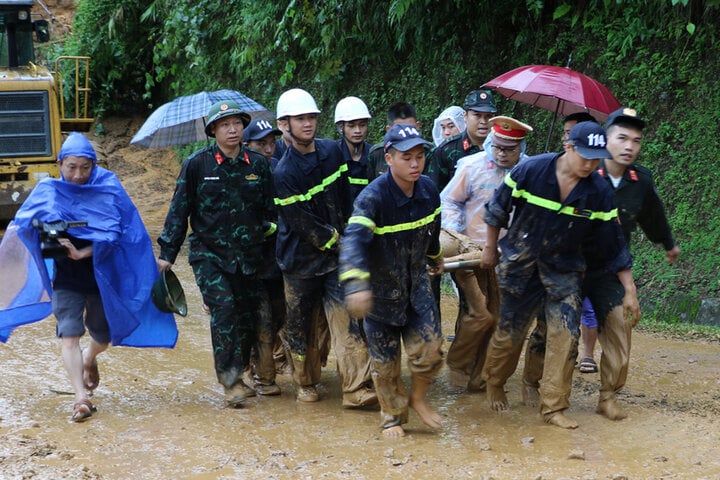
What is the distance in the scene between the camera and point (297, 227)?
6.45 meters

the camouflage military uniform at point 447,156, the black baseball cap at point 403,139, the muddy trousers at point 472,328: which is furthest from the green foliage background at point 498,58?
the black baseball cap at point 403,139

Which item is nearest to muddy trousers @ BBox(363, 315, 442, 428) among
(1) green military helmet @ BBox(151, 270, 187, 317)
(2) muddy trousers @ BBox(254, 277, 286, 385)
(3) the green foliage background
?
(2) muddy trousers @ BBox(254, 277, 286, 385)

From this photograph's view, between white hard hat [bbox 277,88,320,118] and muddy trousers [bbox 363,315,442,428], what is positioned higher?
white hard hat [bbox 277,88,320,118]

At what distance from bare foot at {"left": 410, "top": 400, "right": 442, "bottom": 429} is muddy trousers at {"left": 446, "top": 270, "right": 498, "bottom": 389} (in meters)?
1.10

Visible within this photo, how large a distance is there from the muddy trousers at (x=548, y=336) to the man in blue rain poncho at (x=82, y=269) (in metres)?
2.55

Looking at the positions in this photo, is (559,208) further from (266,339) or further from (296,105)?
(266,339)

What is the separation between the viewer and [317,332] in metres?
6.90

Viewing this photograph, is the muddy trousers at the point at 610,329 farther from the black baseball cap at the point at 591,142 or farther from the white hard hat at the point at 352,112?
the white hard hat at the point at 352,112

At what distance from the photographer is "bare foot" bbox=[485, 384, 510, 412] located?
6.31 meters

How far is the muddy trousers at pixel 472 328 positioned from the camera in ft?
22.2

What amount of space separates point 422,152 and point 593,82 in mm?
3258

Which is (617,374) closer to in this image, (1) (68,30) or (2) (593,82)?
(2) (593,82)

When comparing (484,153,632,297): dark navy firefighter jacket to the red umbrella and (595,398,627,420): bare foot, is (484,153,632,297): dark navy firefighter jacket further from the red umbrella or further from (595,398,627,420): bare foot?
the red umbrella

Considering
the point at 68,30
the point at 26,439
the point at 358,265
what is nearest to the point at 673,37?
the point at 358,265
